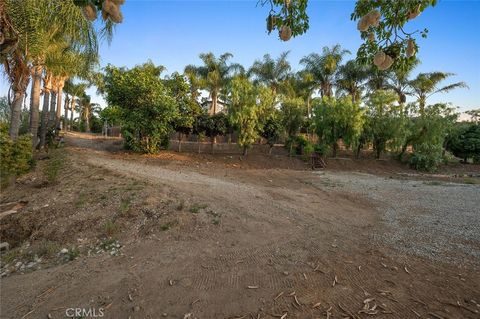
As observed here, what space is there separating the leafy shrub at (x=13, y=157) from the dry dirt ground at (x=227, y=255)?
2.00 feet

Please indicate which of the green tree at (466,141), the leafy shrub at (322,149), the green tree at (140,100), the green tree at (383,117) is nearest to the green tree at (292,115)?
the leafy shrub at (322,149)

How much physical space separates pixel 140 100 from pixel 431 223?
1461 centimetres

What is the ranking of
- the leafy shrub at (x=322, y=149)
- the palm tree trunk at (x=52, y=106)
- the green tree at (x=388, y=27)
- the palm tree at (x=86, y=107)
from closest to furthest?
the green tree at (x=388, y=27)
the palm tree trunk at (x=52, y=106)
the leafy shrub at (x=322, y=149)
the palm tree at (x=86, y=107)

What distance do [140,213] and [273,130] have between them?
15.9 meters

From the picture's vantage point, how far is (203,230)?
4.62 metres

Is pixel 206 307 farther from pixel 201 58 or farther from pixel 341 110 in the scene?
pixel 201 58

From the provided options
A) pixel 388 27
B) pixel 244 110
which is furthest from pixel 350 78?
pixel 388 27

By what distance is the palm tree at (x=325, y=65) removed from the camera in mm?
26109

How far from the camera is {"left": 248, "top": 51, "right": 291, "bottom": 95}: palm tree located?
28594mm

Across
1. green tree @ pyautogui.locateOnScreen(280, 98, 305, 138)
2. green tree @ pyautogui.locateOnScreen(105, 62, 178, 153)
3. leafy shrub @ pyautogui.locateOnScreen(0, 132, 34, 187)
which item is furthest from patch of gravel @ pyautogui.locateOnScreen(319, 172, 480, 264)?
green tree @ pyautogui.locateOnScreen(280, 98, 305, 138)

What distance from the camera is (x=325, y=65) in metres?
26.0

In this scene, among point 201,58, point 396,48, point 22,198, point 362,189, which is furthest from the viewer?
point 201,58

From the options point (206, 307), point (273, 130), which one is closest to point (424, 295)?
point (206, 307)

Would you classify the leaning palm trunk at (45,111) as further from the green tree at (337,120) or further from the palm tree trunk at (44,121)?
the green tree at (337,120)
